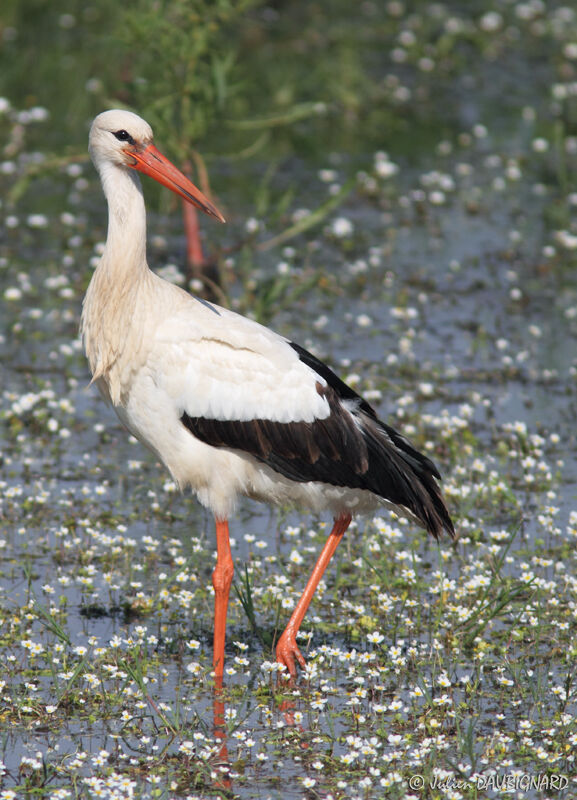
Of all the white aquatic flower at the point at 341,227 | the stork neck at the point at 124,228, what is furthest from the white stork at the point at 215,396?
the white aquatic flower at the point at 341,227

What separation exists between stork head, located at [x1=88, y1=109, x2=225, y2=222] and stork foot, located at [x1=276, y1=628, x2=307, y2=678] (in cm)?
187

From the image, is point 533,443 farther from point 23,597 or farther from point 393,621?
point 23,597

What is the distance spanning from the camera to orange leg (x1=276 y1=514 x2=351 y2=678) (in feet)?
19.5

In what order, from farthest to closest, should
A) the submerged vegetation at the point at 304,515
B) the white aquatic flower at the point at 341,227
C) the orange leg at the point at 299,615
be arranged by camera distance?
the white aquatic flower at the point at 341,227 → the orange leg at the point at 299,615 → the submerged vegetation at the point at 304,515

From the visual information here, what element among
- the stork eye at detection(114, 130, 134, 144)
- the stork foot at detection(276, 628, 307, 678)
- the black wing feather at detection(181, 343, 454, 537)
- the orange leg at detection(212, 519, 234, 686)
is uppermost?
the stork eye at detection(114, 130, 134, 144)

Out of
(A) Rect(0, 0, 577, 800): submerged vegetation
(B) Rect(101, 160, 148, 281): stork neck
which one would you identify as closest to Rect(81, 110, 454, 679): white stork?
(B) Rect(101, 160, 148, 281): stork neck

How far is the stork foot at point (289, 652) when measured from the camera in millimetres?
5922

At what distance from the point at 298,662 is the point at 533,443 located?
2.69 m

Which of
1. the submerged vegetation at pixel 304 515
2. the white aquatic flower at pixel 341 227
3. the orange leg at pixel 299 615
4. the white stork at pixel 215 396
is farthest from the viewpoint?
the white aquatic flower at pixel 341 227

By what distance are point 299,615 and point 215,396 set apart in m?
1.05

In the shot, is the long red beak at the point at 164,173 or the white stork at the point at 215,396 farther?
the long red beak at the point at 164,173

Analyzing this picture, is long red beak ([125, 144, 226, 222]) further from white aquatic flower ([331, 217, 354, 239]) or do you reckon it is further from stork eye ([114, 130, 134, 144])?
white aquatic flower ([331, 217, 354, 239])

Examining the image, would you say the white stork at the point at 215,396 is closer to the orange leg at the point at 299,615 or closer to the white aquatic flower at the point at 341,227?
the orange leg at the point at 299,615

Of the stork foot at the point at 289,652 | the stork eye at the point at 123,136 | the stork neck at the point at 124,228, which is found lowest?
the stork foot at the point at 289,652
